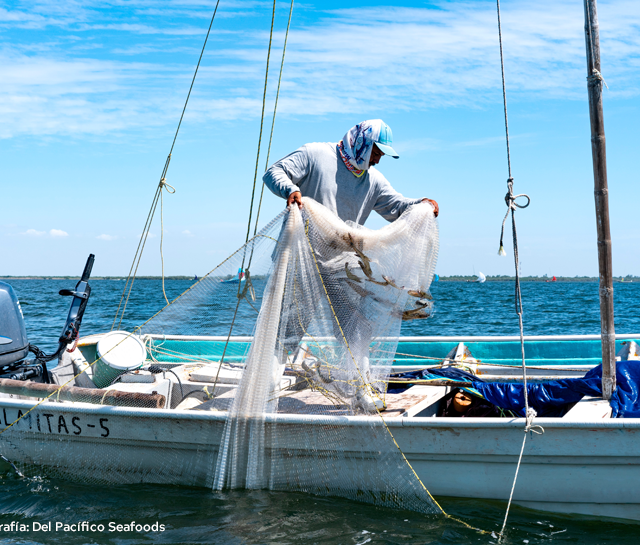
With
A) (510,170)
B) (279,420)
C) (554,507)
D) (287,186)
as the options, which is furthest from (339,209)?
(554,507)

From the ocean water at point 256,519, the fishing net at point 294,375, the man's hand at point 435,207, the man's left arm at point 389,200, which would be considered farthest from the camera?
the man's left arm at point 389,200

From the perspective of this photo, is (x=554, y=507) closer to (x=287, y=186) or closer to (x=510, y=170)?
(x=510, y=170)

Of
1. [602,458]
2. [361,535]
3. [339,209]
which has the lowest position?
[361,535]

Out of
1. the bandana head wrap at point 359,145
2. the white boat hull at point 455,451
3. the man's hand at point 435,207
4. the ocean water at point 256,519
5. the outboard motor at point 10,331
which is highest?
the bandana head wrap at point 359,145

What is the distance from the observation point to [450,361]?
A: 5.57 metres

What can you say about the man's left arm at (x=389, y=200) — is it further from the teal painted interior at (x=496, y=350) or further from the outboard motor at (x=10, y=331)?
the outboard motor at (x=10, y=331)

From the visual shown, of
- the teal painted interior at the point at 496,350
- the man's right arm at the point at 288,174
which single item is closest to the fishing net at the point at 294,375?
the man's right arm at the point at 288,174

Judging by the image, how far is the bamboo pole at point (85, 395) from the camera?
4.25 m

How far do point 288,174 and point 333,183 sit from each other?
13.3 inches

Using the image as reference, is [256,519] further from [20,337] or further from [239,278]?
[20,337]

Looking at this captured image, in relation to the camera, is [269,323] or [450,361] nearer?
[269,323]

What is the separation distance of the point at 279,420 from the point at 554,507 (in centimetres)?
182

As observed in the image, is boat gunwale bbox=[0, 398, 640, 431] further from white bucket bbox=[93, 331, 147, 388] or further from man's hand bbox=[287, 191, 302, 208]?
→ man's hand bbox=[287, 191, 302, 208]

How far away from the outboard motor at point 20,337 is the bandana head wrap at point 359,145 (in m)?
2.52
